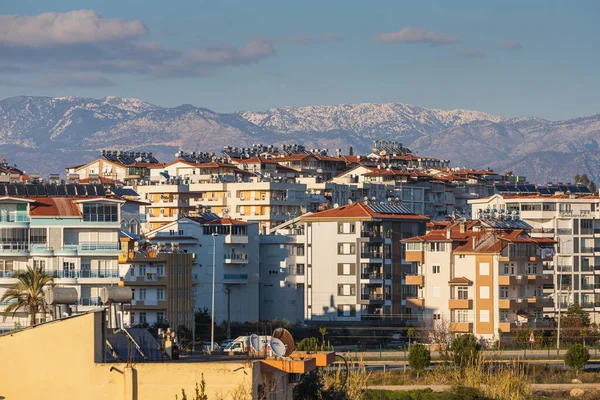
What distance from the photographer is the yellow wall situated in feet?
90.8

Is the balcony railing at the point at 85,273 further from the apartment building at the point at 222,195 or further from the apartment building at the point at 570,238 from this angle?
the apartment building at the point at 222,195

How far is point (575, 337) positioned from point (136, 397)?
2917 inches

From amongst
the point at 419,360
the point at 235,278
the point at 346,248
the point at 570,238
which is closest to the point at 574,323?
the point at 346,248

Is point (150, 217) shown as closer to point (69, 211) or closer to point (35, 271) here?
point (69, 211)

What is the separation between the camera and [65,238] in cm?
8344

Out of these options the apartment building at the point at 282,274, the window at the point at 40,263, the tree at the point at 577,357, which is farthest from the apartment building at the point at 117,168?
the tree at the point at 577,357

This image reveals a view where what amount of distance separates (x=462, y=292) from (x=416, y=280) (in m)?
5.05

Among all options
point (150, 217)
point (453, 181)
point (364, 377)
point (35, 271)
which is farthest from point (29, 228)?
point (453, 181)

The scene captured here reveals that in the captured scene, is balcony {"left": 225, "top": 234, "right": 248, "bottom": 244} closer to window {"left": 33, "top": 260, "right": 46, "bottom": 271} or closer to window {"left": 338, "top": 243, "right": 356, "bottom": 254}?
window {"left": 338, "top": 243, "right": 356, "bottom": 254}

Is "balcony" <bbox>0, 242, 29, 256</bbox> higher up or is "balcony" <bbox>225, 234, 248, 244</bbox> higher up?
"balcony" <bbox>225, 234, 248, 244</bbox>

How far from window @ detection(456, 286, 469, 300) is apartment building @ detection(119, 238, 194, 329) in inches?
721

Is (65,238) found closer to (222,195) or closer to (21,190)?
(21,190)

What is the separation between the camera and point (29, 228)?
83.1 metres

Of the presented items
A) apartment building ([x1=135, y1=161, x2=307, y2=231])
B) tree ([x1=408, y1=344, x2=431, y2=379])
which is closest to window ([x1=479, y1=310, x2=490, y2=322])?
tree ([x1=408, y1=344, x2=431, y2=379])
